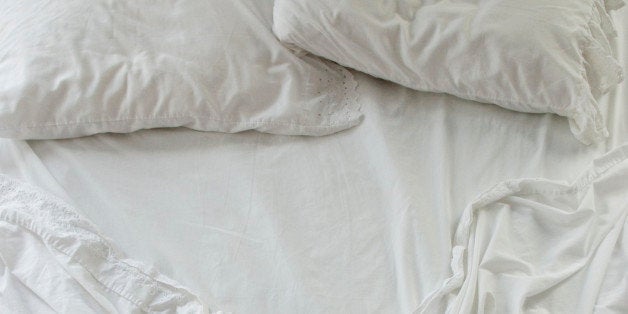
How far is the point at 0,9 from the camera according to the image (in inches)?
49.2

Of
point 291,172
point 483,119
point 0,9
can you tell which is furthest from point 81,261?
point 483,119

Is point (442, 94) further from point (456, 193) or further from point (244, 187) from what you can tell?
point (244, 187)

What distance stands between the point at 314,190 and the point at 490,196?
0.80 ft

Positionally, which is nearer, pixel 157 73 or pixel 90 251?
pixel 90 251

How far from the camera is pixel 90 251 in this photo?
102 cm

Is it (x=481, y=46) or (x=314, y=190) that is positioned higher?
(x=481, y=46)

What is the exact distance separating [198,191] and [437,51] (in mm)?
395

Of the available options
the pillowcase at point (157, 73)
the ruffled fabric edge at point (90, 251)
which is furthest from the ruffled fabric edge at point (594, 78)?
the ruffled fabric edge at point (90, 251)

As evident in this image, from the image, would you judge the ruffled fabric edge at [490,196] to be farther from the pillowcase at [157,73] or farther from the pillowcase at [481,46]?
the pillowcase at [157,73]

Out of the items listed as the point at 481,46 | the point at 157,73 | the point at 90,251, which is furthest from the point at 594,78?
the point at 90,251

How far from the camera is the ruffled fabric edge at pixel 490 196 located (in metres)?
0.95

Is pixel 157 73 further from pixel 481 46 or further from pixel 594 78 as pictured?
pixel 594 78

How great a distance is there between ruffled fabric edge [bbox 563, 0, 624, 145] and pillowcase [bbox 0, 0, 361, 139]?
325mm

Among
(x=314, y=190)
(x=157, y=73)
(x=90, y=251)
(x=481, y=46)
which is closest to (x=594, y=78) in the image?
(x=481, y=46)
